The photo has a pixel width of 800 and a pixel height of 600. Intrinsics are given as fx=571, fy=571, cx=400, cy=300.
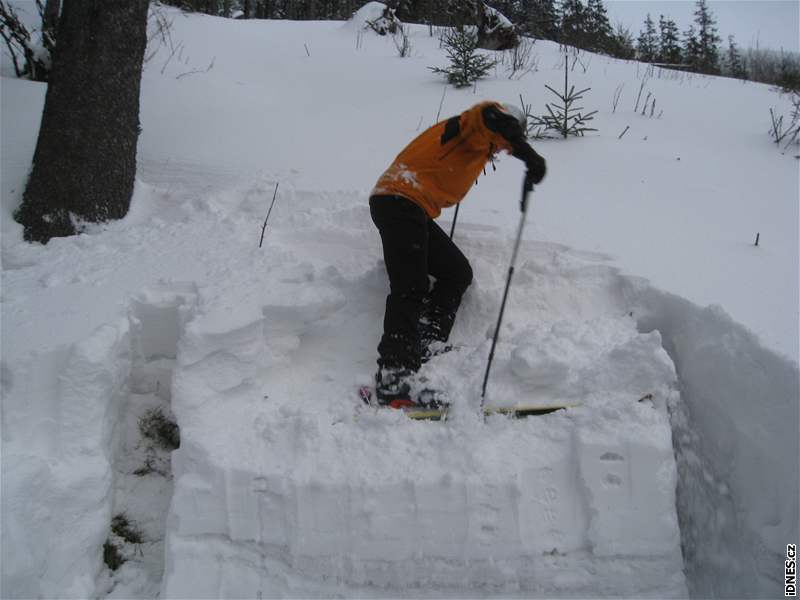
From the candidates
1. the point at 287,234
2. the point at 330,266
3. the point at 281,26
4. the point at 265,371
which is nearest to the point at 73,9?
the point at 287,234

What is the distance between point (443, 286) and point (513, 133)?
92cm

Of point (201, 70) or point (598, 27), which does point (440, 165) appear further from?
point (598, 27)

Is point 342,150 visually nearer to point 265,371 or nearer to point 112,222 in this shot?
point 112,222

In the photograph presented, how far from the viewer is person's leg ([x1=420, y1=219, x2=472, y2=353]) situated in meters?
3.05

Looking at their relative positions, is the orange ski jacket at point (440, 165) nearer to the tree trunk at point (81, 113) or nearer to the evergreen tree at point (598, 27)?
the tree trunk at point (81, 113)

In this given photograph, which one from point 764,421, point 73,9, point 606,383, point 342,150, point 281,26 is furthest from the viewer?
point 281,26

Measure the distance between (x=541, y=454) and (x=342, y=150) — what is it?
319cm

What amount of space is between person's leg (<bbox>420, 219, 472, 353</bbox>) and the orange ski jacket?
20 cm

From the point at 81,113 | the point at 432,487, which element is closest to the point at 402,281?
the point at 432,487

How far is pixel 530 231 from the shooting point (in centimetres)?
366

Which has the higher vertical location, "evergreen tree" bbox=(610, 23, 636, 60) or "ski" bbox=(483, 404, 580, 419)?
"evergreen tree" bbox=(610, 23, 636, 60)

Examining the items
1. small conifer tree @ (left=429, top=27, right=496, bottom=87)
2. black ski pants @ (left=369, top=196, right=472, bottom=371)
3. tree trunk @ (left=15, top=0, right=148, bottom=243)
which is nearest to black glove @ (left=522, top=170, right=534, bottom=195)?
black ski pants @ (left=369, top=196, right=472, bottom=371)

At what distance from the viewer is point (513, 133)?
259cm

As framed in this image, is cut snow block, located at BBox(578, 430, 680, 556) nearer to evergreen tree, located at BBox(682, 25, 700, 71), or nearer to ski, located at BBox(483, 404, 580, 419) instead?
ski, located at BBox(483, 404, 580, 419)
